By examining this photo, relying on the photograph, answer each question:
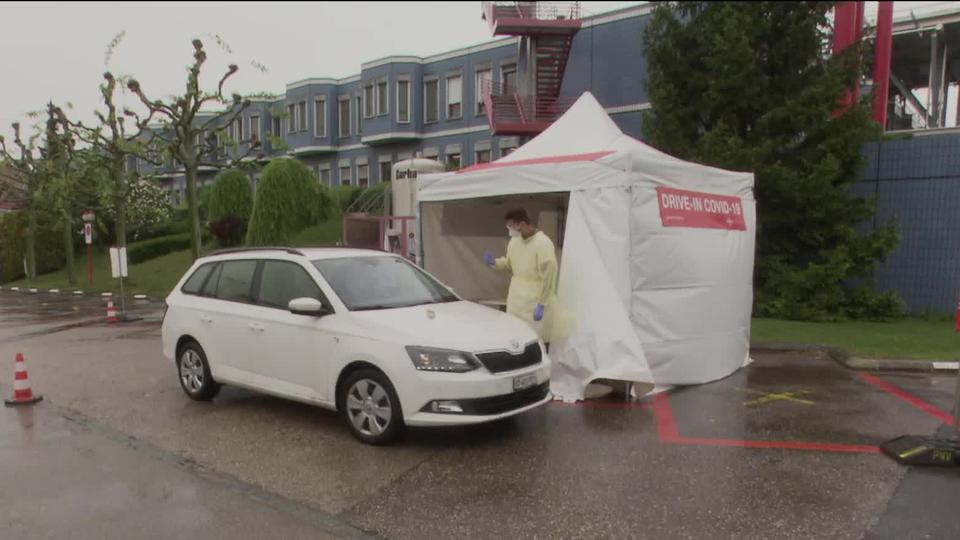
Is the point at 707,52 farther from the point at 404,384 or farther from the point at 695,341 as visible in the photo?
the point at 404,384

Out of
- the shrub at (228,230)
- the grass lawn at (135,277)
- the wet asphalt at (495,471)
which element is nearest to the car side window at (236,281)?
the wet asphalt at (495,471)

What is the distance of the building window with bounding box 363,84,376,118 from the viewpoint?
33.2 meters

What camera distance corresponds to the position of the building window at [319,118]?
119 ft

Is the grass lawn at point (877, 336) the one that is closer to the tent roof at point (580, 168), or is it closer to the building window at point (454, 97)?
the tent roof at point (580, 168)

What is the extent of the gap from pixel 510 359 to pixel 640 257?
7.76ft

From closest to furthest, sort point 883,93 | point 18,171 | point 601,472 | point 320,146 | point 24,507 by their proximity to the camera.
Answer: point 24,507 → point 601,472 → point 883,93 → point 18,171 → point 320,146

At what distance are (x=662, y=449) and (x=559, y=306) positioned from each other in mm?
2188

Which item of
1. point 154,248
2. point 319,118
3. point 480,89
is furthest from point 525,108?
point 154,248

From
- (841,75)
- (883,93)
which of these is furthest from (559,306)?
(883,93)

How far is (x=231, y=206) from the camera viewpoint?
29891 mm

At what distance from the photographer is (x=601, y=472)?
4.94m

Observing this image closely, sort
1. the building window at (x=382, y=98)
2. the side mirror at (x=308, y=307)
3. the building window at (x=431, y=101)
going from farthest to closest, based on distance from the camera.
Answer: the building window at (x=382, y=98), the building window at (x=431, y=101), the side mirror at (x=308, y=307)

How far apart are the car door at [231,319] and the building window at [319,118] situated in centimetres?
3088

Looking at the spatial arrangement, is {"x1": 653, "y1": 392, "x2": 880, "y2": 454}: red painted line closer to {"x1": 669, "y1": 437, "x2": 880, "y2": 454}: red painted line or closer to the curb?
{"x1": 669, "y1": 437, "x2": 880, "y2": 454}: red painted line
